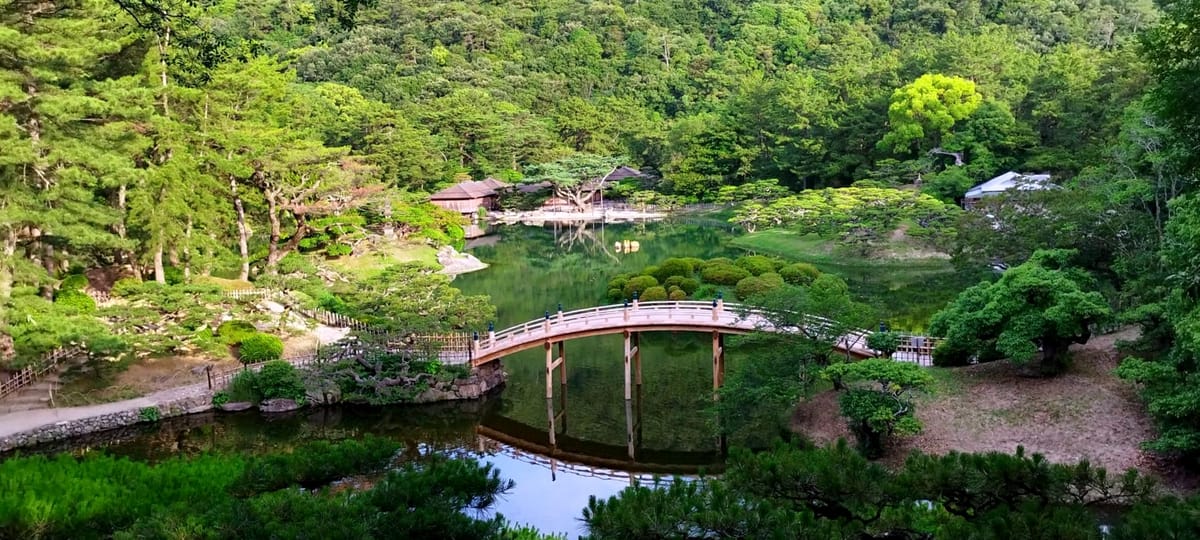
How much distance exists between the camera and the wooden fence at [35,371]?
17.5m

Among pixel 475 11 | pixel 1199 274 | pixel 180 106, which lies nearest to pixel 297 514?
pixel 1199 274

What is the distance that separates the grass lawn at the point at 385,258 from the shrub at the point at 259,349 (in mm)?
5676

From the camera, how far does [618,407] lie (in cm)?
1862

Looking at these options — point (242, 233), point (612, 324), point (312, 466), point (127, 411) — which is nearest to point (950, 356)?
point (612, 324)

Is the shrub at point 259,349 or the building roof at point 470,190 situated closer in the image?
the shrub at point 259,349

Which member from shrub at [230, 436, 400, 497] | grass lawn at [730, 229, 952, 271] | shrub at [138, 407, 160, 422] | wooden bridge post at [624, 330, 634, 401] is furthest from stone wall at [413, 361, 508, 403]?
grass lawn at [730, 229, 952, 271]

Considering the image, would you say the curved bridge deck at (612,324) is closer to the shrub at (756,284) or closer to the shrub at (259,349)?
the shrub at (259,349)

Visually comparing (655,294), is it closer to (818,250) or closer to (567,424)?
(567,424)

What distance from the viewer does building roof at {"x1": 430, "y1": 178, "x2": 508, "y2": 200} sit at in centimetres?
4841

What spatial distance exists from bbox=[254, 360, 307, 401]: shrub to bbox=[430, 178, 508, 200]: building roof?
28.8 m

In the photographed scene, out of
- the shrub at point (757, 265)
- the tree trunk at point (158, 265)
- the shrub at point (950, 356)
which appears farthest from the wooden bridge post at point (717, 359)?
the tree trunk at point (158, 265)

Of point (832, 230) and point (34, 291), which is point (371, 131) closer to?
point (832, 230)

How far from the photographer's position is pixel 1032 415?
14.0 metres

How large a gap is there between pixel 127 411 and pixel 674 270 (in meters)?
14.5
